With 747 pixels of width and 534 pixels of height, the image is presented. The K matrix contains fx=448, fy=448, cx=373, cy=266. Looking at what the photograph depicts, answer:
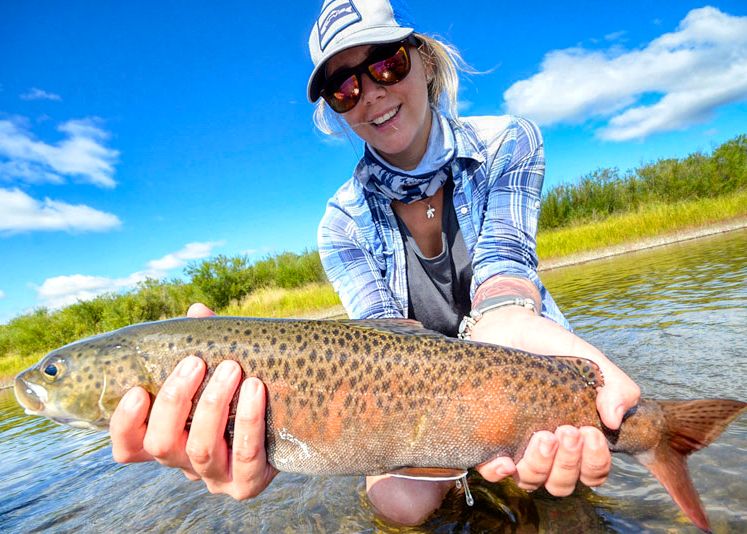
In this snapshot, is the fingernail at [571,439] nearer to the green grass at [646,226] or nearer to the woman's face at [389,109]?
the woman's face at [389,109]

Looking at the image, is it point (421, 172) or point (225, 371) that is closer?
point (225, 371)

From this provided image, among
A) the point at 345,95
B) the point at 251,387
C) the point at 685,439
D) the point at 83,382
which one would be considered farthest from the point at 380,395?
the point at 345,95

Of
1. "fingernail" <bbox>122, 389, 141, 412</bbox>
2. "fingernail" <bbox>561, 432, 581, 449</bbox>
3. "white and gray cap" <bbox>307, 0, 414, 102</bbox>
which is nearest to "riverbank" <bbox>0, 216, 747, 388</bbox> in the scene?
"white and gray cap" <bbox>307, 0, 414, 102</bbox>

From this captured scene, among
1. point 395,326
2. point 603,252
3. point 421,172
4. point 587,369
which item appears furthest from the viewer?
point 603,252

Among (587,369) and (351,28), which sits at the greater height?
(351,28)

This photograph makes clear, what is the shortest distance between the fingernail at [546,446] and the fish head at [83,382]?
2.04 meters

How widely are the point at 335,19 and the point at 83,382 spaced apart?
9.36 ft

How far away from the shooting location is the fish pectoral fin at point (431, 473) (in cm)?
223

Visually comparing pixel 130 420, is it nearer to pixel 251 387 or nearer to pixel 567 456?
pixel 251 387

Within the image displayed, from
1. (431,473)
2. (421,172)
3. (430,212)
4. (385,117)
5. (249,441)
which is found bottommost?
(431,473)

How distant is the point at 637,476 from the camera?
2.92m

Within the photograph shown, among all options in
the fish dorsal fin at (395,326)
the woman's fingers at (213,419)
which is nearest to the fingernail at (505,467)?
the fish dorsal fin at (395,326)

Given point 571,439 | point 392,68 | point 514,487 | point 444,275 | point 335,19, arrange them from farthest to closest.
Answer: point 444,275 → point 392,68 → point 335,19 → point 514,487 → point 571,439

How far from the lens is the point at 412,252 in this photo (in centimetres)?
403
